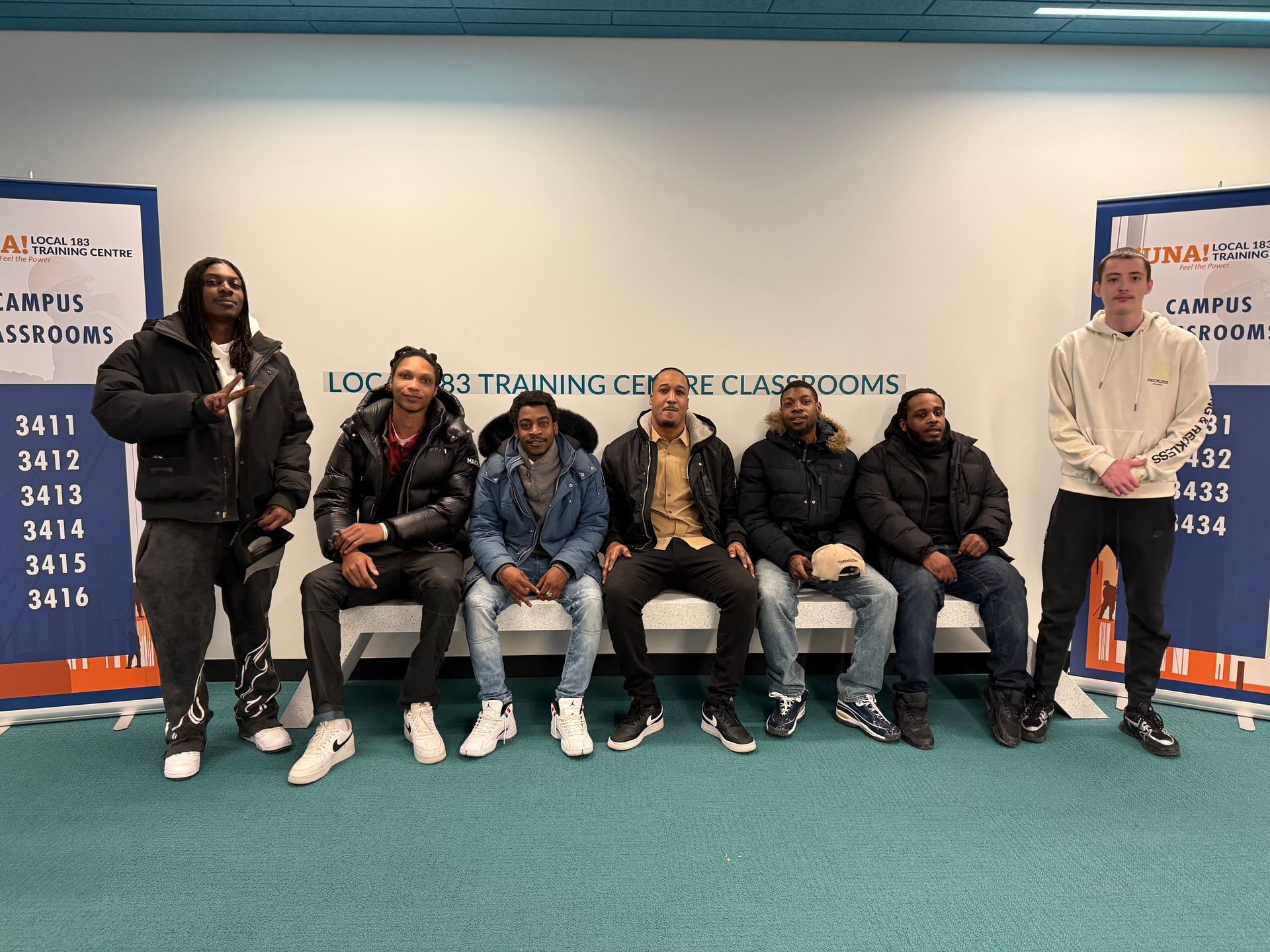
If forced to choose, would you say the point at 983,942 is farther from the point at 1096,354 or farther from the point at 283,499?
the point at 283,499

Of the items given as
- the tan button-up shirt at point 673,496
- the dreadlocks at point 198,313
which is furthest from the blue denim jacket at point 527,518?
the dreadlocks at point 198,313

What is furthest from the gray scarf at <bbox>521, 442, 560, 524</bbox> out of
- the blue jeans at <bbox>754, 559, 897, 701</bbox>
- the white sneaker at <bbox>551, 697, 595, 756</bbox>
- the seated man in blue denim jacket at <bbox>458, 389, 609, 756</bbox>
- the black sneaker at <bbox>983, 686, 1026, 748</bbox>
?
the black sneaker at <bbox>983, 686, 1026, 748</bbox>

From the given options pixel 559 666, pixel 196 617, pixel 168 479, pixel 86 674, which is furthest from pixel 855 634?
pixel 86 674

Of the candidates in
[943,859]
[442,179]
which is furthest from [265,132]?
[943,859]

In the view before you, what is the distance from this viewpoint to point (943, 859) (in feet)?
6.87

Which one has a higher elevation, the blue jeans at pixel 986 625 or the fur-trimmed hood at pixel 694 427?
the fur-trimmed hood at pixel 694 427

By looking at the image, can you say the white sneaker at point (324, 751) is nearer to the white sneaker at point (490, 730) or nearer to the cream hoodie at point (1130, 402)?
the white sneaker at point (490, 730)

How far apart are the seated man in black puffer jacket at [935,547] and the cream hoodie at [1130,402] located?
376 millimetres

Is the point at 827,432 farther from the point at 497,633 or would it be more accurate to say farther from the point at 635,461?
the point at 497,633

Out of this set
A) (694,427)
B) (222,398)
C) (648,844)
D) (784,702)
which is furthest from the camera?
(694,427)

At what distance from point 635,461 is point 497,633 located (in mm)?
933

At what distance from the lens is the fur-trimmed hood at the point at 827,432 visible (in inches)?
128

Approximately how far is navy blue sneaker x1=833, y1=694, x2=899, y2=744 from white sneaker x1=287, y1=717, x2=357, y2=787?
1.92m

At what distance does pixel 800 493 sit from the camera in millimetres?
3213
